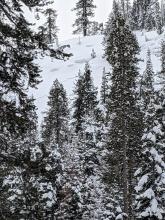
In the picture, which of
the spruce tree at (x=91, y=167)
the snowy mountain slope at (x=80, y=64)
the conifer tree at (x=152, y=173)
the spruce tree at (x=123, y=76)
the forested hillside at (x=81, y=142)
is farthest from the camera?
the snowy mountain slope at (x=80, y=64)

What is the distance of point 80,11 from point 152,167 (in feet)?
368

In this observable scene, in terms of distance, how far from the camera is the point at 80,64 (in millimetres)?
109938

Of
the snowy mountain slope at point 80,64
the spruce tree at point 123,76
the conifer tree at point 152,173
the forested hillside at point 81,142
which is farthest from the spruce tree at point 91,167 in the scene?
the snowy mountain slope at point 80,64

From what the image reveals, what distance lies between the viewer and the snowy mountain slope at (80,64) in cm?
9819

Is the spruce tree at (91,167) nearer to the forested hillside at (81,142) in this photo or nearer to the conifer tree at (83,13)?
the forested hillside at (81,142)

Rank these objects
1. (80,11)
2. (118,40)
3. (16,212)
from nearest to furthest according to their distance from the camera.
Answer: (16,212) → (118,40) → (80,11)

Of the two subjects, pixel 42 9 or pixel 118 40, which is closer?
pixel 42 9

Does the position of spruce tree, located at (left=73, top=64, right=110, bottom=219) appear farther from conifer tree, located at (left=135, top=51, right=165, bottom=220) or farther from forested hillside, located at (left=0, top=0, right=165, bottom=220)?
conifer tree, located at (left=135, top=51, right=165, bottom=220)

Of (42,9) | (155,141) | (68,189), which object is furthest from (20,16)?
(68,189)

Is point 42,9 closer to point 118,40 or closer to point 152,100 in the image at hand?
point 152,100

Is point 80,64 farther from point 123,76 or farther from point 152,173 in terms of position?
point 152,173

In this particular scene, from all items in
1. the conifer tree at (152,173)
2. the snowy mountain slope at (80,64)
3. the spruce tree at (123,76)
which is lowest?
the conifer tree at (152,173)

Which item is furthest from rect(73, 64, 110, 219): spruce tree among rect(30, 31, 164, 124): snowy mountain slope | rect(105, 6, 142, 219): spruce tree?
rect(30, 31, 164, 124): snowy mountain slope

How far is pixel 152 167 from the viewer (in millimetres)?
23250
